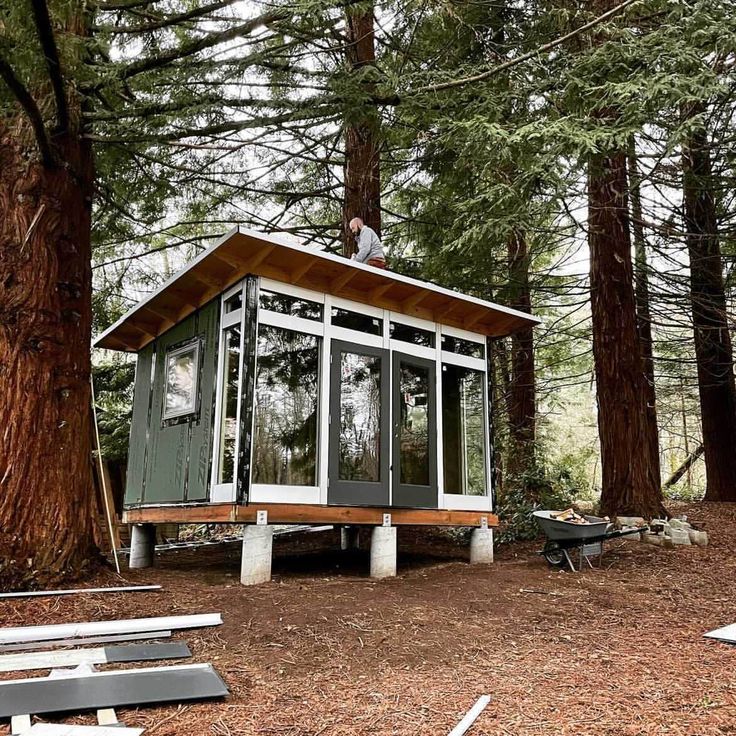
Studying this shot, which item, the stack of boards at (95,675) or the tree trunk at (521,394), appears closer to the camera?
the stack of boards at (95,675)

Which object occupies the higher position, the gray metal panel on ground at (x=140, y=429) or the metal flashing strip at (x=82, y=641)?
the gray metal panel on ground at (x=140, y=429)

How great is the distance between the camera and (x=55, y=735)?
2.27 metres

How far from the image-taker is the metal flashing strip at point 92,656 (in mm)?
3090

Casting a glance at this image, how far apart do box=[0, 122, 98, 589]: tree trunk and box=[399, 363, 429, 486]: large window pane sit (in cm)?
283

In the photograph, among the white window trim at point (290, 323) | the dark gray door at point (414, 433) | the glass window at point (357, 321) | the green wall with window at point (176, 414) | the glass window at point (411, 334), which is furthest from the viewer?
the glass window at point (411, 334)

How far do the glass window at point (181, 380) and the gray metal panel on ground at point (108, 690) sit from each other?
3.38 m

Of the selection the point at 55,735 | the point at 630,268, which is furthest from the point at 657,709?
the point at 630,268

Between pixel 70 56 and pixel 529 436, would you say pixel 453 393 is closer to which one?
pixel 529 436

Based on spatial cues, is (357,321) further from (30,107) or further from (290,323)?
(30,107)

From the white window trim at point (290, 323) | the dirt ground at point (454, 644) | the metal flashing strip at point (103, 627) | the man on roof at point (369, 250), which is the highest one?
the man on roof at point (369, 250)

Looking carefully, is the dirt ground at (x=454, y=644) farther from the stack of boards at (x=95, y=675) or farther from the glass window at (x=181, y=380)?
the glass window at (x=181, y=380)

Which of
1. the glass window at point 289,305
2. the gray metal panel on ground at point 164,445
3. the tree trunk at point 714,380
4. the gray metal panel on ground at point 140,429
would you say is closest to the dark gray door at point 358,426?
the glass window at point 289,305

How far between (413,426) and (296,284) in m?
1.85

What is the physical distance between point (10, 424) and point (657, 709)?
4.47m
